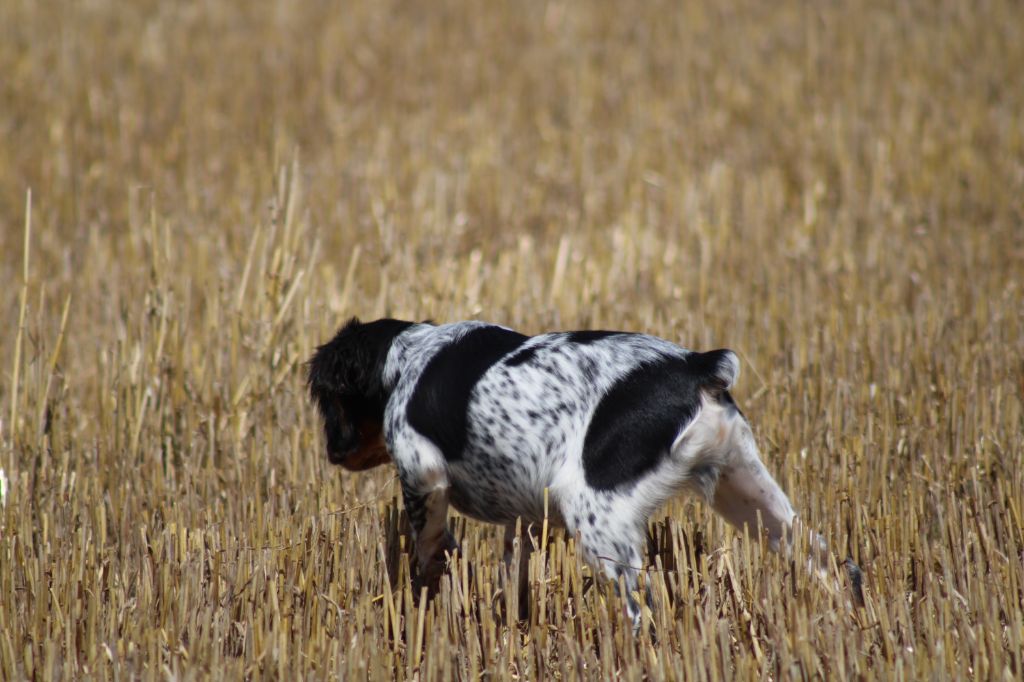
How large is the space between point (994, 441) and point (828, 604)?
140 cm

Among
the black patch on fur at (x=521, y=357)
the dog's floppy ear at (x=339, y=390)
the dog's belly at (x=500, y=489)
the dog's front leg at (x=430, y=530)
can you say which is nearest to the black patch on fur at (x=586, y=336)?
the black patch on fur at (x=521, y=357)

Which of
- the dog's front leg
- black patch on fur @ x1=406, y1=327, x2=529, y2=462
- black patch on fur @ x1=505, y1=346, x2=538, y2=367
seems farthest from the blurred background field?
black patch on fur @ x1=505, y1=346, x2=538, y2=367

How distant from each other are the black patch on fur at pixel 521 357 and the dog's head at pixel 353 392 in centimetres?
49

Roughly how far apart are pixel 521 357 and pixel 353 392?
2.04 ft

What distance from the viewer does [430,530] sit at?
3621 mm

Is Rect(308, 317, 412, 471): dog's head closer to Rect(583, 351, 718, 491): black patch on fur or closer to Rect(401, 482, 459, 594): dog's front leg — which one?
Rect(401, 482, 459, 594): dog's front leg

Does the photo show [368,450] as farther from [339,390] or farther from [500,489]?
[500,489]

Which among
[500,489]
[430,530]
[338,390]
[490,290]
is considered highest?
[490,290]

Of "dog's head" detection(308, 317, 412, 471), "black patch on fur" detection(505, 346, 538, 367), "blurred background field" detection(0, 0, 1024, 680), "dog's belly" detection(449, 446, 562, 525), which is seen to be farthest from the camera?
"dog's head" detection(308, 317, 412, 471)

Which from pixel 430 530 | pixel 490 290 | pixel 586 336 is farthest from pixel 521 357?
pixel 490 290

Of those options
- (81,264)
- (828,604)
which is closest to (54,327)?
(81,264)

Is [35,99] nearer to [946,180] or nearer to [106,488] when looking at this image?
[106,488]

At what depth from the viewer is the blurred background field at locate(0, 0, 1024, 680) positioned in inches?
128

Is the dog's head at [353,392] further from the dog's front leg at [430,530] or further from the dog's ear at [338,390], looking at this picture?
the dog's front leg at [430,530]
